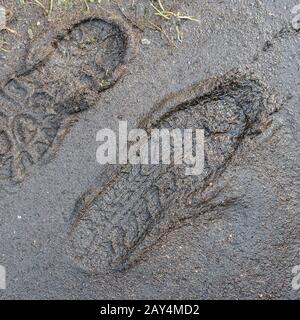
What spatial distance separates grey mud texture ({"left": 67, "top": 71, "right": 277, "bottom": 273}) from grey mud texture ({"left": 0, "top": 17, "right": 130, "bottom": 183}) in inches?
11.0

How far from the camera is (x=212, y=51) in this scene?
1.52 meters

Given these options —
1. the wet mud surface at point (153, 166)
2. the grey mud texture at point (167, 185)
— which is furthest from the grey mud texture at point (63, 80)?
the grey mud texture at point (167, 185)

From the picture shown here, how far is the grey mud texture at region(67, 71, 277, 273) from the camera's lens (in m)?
1.52

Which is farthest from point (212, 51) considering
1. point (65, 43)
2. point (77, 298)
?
point (77, 298)

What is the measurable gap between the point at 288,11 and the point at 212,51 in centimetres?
36

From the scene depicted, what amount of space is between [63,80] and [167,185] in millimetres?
637

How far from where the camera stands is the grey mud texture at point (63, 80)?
1.51 meters

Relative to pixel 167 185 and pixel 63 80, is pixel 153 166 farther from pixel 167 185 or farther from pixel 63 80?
pixel 63 80

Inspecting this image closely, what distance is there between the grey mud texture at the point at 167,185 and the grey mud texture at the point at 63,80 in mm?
278

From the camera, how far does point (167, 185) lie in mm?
1546

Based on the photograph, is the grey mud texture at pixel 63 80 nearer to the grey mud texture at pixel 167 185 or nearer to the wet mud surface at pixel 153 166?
the wet mud surface at pixel 153 166

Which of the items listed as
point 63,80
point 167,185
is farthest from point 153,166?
point 63,80

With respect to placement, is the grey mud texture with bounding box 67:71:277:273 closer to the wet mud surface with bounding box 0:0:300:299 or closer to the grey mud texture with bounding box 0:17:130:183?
the wet mud surface with bounding box 0:0:300:299

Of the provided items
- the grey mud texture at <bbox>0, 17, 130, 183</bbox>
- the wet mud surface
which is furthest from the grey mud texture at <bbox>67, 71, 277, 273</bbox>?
the grey mud texture at <bbox>0, 17, 130, 183</bbox>
